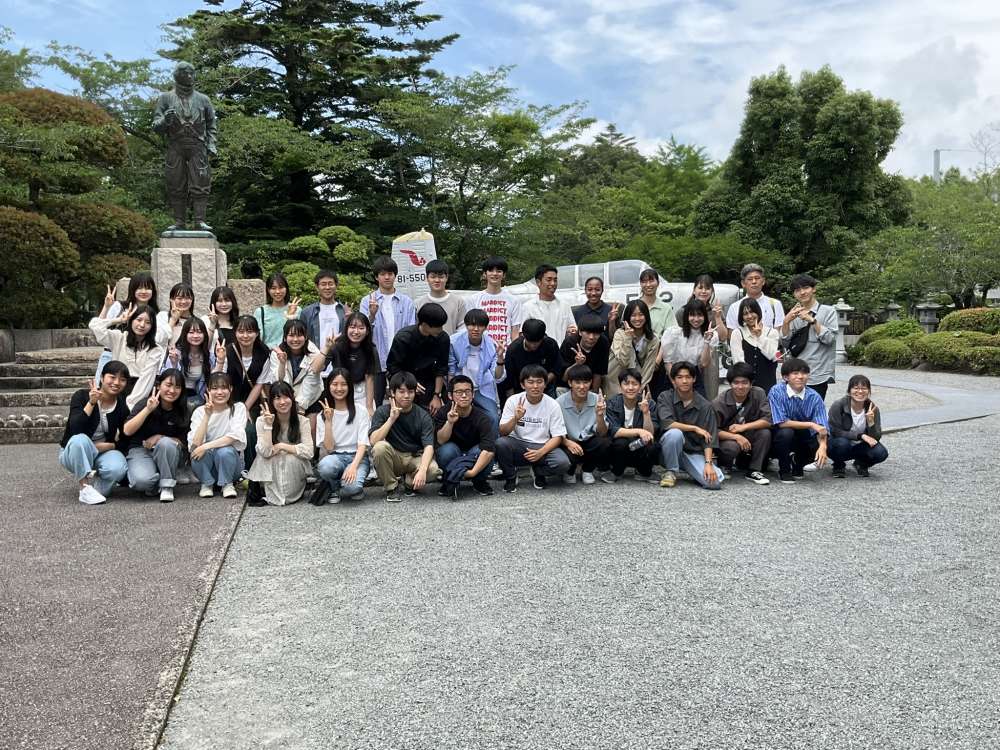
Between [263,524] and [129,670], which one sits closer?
[129,670]

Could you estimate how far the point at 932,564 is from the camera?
14.1 feet

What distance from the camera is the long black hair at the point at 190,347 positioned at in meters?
6.37

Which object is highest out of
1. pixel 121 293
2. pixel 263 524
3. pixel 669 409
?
pixel 121 293

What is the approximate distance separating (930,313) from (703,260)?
6.18 m

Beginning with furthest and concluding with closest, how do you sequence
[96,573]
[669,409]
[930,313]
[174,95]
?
[930,313] → [174,95] → [669,409] → [96,573]

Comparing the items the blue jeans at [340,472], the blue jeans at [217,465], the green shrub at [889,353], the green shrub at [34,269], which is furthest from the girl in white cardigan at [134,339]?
the green shrub at [889,353]

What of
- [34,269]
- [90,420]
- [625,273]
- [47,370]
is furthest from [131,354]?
[625,273]

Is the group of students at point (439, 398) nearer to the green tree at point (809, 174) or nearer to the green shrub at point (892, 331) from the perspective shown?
the green shrub at point (892, 331)

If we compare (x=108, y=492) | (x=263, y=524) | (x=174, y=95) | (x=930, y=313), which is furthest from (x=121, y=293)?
(x=930, y=313)

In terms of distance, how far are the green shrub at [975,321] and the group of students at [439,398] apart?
1414 centimetres

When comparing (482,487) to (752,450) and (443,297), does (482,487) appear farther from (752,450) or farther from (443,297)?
(752,450)

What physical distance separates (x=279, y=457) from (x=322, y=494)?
Answer: 0.40 metres

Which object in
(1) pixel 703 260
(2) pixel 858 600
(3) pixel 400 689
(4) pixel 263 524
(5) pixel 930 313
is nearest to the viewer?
(3) pixel 400 689

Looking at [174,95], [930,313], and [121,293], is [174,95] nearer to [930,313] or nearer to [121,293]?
[121,293]
